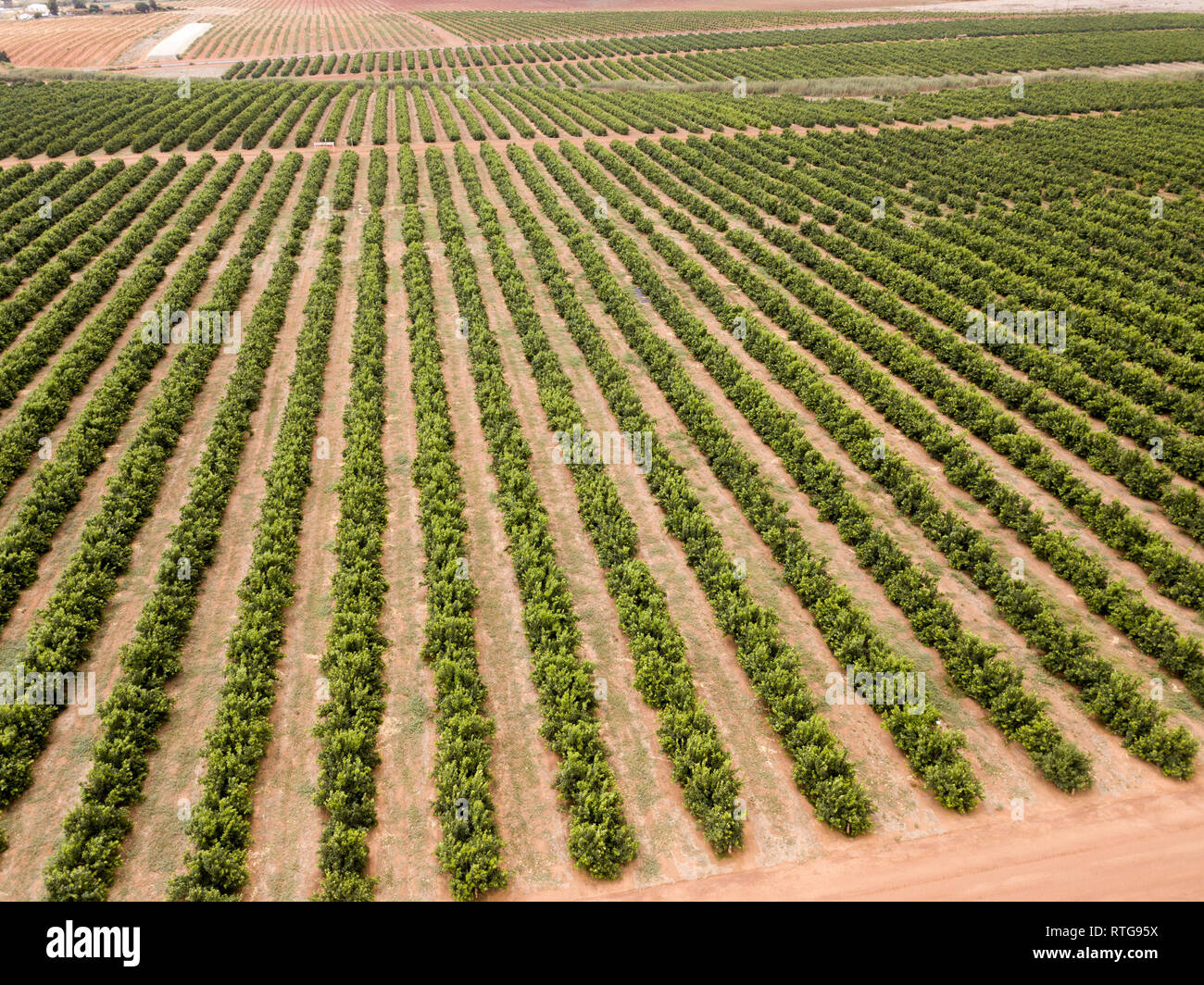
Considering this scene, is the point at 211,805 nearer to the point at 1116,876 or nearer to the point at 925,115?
the point at 1116,876

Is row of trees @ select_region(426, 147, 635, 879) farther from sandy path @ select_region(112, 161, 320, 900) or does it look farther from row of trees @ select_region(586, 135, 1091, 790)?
row of trees @ select_region(586, 135, 1091, 790)

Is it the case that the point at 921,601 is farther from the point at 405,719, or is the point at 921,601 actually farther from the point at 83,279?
the point at 83,279

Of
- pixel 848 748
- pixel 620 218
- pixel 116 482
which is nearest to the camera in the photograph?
pixel 848 748

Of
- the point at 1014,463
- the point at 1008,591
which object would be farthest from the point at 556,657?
the point at 1014,463

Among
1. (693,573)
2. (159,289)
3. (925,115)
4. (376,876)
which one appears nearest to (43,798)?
(376,876)

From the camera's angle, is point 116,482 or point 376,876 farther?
point 116,482
